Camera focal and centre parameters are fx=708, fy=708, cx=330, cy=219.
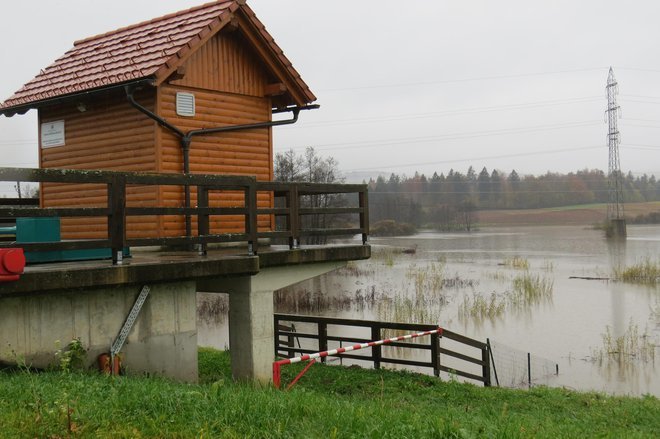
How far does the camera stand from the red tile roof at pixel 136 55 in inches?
442

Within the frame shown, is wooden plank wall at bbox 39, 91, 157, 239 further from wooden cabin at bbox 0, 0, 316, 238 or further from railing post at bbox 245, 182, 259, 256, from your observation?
railing post at bbox 245, 182, 259, 256

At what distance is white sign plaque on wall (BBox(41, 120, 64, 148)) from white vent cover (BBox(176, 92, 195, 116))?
2592 mm

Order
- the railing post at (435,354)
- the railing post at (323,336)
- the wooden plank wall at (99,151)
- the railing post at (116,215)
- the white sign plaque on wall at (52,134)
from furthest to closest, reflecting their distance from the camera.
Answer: the railing post at (323,336), the white sign plaque on wall at (52,134), the railing post at (435,354), the wooden plank wall at (99,151), the railing post at (116,215)

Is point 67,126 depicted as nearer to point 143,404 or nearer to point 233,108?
point 233,108

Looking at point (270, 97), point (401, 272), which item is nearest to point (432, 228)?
point (401, 272)

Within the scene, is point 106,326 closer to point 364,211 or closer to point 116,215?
point 116,215

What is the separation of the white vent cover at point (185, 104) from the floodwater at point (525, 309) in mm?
8850

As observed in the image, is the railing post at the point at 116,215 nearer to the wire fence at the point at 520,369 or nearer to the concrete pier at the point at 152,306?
the concrete pier at the point at 152,306

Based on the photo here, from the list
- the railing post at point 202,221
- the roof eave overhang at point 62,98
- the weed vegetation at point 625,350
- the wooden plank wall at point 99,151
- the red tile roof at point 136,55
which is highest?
the red tile roof at point 136,55

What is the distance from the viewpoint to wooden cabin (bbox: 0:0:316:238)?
11445 mm

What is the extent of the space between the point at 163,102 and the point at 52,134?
284cm

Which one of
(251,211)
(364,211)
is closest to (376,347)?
(364,211)

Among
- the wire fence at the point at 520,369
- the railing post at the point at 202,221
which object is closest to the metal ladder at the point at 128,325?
the railing post at the point at 202,221

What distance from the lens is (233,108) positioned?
41.7ft
